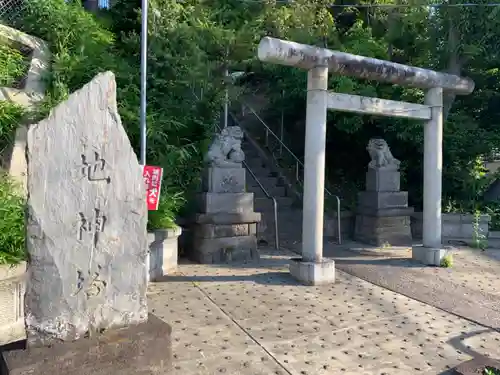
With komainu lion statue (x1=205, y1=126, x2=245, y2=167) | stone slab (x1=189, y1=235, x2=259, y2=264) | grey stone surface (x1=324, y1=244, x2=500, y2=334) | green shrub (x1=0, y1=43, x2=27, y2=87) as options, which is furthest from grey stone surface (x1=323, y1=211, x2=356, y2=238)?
green shrub (x1=0, y1=43, x2=27, y2=87)

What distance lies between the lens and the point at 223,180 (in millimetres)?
7305

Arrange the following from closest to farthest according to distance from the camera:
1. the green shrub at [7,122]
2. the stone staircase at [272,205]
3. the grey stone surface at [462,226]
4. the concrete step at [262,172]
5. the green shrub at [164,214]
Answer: the green shrub at [7,122] < the green shrub at [164,214] < the stone staircase at [272,205] < the grey stone surface at [462,226] < the concrete step at [262,172]

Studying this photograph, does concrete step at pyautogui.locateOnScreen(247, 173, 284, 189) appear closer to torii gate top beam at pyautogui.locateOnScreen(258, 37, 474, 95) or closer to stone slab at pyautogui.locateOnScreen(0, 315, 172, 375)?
torii gate top beam at pyautogui.locateOnScreen(258, 37, 474, 95)

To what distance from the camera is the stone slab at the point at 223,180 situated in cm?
725

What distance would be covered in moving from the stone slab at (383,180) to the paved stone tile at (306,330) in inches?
139

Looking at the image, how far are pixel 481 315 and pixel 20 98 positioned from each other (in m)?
6.55

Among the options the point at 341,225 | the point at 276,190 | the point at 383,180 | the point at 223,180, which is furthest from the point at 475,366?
the point at 276,190

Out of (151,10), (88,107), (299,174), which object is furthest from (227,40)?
(88,107)

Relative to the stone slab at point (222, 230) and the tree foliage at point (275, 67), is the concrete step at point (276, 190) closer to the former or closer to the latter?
the tree foliage at point (275, 67)

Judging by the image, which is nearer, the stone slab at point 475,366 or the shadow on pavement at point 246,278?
the stone slab at point 475,366

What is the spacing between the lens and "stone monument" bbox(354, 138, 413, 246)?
29.6ft

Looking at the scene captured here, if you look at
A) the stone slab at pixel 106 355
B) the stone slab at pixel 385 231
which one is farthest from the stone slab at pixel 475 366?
the stone slab at pixel 385 231

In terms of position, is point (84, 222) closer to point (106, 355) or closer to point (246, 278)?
point (106, 355)

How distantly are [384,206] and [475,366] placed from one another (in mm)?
5755
